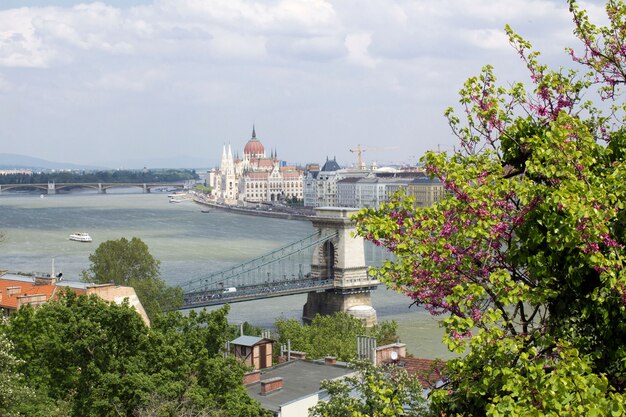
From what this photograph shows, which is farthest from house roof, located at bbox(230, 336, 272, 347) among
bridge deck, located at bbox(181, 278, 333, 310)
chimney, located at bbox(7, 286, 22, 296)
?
bridge deck, located at bbox(181, 278, 333, 310)

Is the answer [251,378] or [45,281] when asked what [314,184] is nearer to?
[45,281]

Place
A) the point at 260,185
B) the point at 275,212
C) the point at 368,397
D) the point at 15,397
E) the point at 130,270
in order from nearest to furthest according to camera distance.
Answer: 1. the point at 368,397
2. the point at 15,397
3. the point at 130,270
4. the point at 275,212
5. the point at 260,185

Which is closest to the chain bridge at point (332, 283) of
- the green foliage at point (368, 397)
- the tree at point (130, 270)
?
the tree at point (130, 270)

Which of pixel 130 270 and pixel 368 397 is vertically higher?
pixel 368 397

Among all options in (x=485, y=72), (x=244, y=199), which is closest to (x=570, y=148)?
(x=485, y=72)

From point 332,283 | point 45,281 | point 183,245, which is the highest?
point 45,281

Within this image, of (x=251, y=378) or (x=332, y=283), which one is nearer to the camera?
(x=251, y=378)

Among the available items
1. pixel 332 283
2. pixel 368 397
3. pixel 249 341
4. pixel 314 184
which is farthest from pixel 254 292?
pixel 314 184
